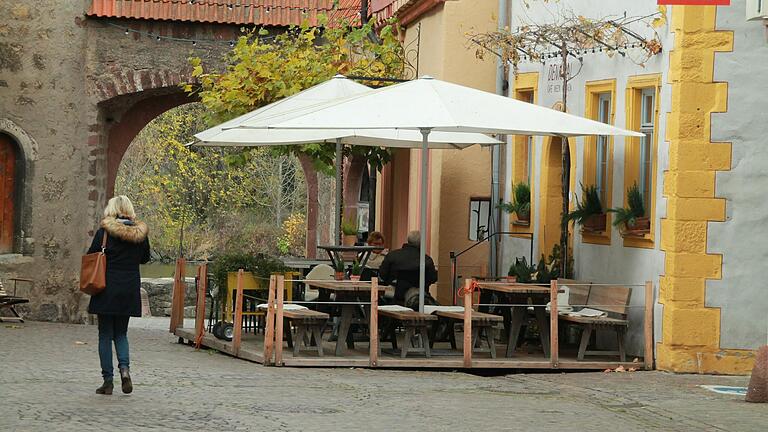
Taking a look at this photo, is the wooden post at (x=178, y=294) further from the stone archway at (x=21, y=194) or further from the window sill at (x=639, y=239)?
the stone archway at (x=21, y=194)

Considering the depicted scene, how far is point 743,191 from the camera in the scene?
13625mm

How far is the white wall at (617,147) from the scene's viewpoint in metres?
14.0

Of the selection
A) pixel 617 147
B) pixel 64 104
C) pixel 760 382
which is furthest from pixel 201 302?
pixel 64 104

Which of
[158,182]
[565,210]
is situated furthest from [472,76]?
[158,182]

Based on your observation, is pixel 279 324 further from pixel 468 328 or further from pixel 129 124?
pixel 129 124

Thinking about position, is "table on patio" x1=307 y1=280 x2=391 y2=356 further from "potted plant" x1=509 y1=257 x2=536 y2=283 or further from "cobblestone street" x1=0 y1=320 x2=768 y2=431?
"potted plant" x1=509 y1=257 x2=536 y2=283

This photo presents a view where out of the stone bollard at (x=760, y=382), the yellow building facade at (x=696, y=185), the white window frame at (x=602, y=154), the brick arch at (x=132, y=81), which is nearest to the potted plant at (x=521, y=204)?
the white window frame at (x=602, y=154)

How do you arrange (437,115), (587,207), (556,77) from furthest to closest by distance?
(556,77) → (587,207) → (437,115)

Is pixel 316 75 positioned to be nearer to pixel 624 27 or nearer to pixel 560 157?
pixel 560 157

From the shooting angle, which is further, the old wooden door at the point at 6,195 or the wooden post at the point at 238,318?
the old wooden door at the point at 6,195

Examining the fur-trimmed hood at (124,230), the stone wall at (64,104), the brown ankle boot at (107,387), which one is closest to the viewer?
the brown ankle boot at (107,387)

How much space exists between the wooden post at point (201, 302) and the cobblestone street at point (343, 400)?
1.40 metres

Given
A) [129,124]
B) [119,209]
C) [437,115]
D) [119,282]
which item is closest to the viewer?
[119,282]

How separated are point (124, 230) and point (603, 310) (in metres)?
5.31
